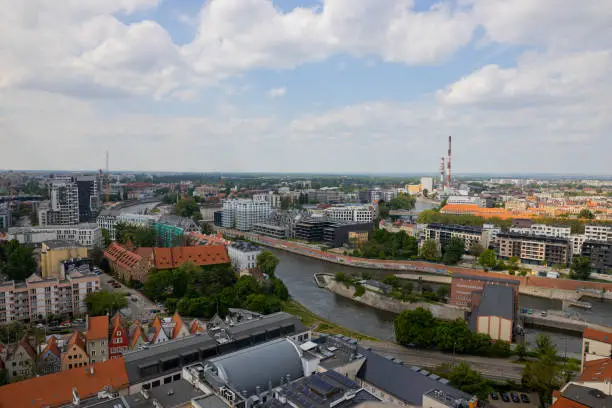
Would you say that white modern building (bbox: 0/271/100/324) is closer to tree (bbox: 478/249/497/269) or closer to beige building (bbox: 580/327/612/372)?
beige building (bbox: 580/327/612/372)

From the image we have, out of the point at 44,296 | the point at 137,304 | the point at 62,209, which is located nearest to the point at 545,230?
the point at 137,304

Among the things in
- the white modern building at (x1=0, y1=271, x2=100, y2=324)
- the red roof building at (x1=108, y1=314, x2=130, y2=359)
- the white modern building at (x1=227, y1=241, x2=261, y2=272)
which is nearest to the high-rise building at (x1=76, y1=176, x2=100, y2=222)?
the white modern building at (x1=227, y1=241, x2=261, y2=272)

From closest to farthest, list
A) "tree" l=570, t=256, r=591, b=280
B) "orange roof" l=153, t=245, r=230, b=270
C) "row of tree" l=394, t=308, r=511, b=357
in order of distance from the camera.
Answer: "row of tree" l=394, t=308, r=511, b=357 → "orange roof" l=153, t=245, r=230, b=270 → "tree" l=570, t=256, r=591, b=280

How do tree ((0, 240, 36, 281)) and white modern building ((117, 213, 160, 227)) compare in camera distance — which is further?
white modern building ((117, 213, 160, 227))

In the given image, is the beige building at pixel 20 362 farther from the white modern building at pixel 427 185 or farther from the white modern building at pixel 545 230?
the white modern building at pixel 427 185

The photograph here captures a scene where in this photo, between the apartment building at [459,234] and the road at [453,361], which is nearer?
the road at [453,361]

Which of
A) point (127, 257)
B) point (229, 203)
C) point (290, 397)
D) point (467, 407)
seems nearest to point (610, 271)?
point (467, 407)

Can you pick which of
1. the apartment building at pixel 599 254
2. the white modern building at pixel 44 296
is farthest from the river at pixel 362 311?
the white modern building at pixel 44 296
